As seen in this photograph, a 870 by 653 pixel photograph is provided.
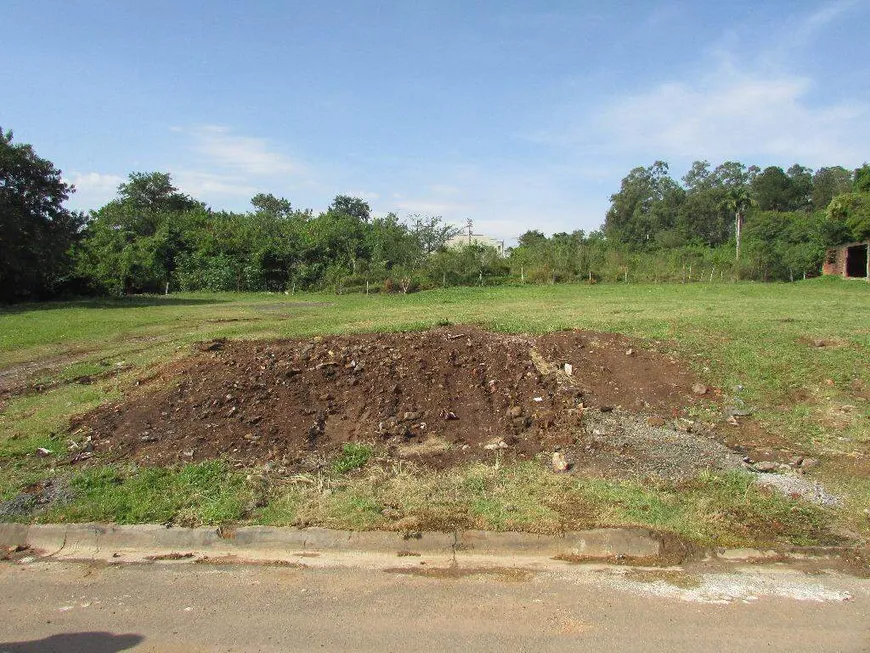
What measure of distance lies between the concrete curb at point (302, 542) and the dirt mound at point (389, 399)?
1.15 meters

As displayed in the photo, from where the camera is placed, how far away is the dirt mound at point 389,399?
6.21 metres

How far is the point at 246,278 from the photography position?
3691cm

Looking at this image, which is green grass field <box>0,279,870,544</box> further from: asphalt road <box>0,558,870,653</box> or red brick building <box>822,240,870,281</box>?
red brick building <box>822,240,870,281</box>

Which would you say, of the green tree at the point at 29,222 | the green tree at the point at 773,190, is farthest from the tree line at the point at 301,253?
the green tree at the point at 773,190

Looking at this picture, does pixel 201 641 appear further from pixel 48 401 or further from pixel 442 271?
pixel 442 271

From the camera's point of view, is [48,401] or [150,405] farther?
[48,401]

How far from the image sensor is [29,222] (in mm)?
26828

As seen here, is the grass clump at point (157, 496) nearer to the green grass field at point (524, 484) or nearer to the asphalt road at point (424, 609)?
the green grass field at point (524, 484)

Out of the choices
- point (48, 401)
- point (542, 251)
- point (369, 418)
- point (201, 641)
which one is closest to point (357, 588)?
point (201, 641)

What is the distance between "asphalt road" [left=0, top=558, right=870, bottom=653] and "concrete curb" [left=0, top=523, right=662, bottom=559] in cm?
21

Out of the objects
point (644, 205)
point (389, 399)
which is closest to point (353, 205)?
point (644, 205)

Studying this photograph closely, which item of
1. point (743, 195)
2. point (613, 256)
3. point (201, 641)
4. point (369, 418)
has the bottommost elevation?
point (201, 641)

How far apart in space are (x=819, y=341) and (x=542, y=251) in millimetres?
30990

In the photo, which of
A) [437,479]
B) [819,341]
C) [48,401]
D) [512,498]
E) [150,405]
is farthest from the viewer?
[819,341]
